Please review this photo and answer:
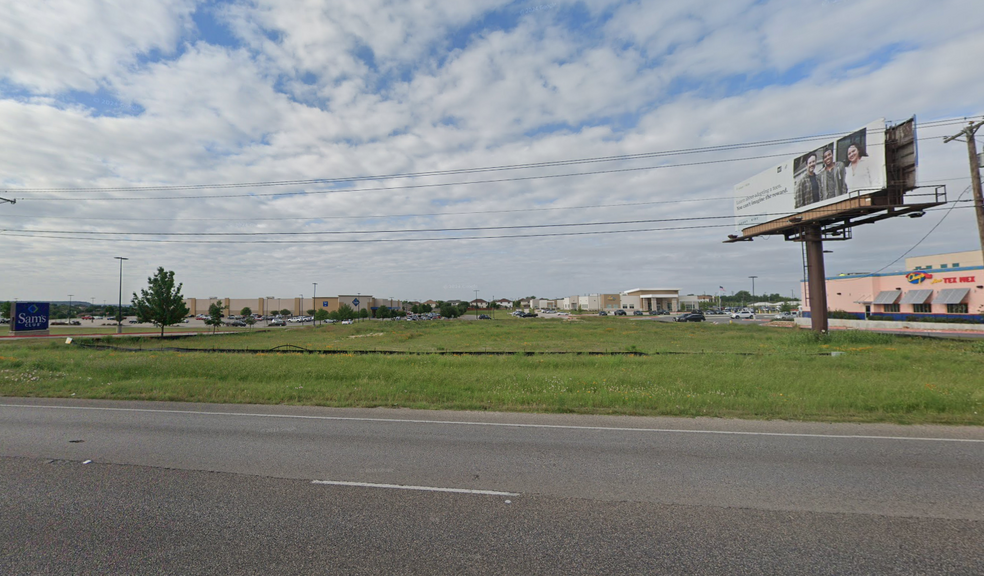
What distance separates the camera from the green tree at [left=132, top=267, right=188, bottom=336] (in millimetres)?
48844

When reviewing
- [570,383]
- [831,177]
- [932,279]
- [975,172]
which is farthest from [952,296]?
[570,383]

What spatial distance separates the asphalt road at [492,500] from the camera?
432cm

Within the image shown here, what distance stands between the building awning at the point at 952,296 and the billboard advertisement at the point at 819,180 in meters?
27.4

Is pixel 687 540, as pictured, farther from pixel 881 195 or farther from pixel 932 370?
pixel 881 195

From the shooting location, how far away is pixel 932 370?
16.8 m

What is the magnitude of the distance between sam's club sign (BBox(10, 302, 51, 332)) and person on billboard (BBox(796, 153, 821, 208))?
6231cm

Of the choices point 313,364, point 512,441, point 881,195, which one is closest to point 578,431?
point 512,441

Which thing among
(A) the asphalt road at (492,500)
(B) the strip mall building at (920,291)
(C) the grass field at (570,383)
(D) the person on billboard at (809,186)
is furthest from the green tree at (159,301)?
(B) the strip mall building at (920,291)

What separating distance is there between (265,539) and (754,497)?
5718 mm

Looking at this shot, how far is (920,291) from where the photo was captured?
160 feet

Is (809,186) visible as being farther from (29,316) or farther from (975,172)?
(29,316)

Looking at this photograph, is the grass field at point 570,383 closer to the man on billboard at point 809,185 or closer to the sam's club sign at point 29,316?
the man on billboard at point 809,185

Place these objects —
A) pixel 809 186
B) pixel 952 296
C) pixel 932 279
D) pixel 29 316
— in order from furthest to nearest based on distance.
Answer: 1. pixel 932 279
2. pixel 952 296
3. pixel 29 316
4. pixel 809 186

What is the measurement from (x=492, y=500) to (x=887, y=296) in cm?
6490
